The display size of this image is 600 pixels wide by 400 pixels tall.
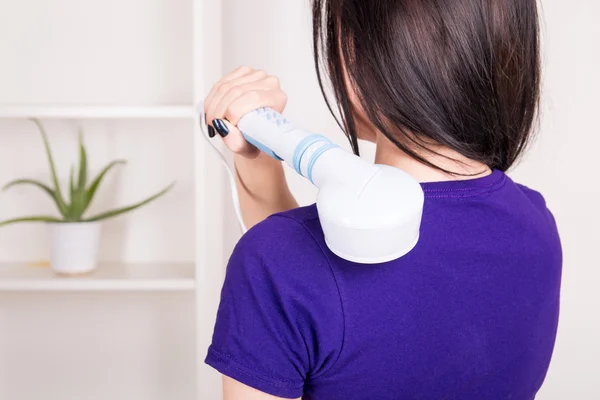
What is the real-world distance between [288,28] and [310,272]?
4.05ft

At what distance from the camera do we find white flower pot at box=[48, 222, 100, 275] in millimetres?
1635

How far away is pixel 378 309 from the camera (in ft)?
2.09

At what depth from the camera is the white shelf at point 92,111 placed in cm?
154

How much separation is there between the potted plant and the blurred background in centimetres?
9

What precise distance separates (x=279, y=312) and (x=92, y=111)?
1025 millimetres

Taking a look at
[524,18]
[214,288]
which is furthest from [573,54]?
[524,18]

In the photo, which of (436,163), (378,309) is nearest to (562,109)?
(436,163)

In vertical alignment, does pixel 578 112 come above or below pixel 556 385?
above

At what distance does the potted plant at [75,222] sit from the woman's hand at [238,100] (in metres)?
0.91

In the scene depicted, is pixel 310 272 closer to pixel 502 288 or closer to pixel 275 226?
pixel 275 226

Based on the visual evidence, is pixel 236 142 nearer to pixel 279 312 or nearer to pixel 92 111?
pixel 279 312

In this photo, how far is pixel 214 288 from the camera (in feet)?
5.40

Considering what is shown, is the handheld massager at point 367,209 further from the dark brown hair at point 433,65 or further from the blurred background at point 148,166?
the blurred background at point 148,166

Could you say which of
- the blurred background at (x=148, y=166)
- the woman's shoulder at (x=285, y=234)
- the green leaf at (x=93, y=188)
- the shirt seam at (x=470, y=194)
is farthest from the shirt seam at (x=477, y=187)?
the green leaf at (x=93, y=188)
